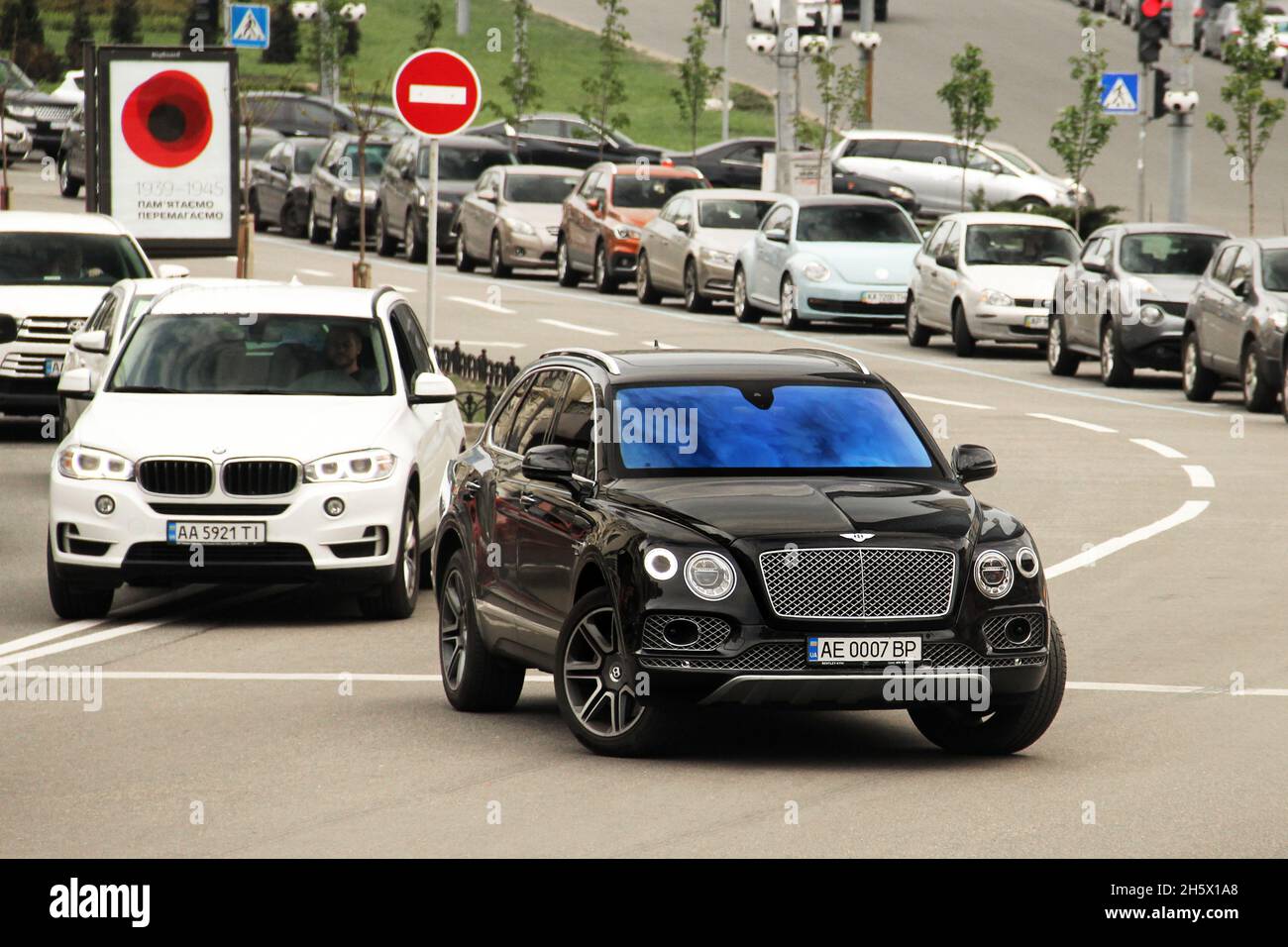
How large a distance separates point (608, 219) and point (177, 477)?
27.2 metres

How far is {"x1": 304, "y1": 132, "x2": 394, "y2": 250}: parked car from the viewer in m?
45.7

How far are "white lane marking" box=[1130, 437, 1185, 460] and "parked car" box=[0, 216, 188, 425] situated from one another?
8.09 m

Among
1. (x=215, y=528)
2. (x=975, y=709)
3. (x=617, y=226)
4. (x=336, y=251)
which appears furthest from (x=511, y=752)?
(x=336, y=251)

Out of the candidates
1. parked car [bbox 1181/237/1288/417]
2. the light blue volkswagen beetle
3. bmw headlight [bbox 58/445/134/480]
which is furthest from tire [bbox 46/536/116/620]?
the light blue volkswagen beetle

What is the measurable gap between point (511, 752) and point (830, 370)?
2.09 metres

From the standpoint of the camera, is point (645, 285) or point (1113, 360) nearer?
point (1113, 360)

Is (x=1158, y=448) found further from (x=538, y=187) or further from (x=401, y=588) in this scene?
(x=538, y=187)

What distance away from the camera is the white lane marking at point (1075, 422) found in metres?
23.9

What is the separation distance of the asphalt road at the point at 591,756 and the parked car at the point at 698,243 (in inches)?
767

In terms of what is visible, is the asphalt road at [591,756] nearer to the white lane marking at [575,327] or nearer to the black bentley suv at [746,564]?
the black bentley suv at [746,564]

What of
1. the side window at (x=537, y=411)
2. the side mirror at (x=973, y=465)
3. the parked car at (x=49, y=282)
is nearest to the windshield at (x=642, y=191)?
the parked car at (x=49, y=282)

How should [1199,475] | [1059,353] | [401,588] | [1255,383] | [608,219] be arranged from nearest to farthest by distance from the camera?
[401,588], [1199,475], [1255,383], [1059,353], [608,219]

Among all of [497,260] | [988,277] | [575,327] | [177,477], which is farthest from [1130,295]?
[177,477]

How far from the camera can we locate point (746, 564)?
925 centimetres
